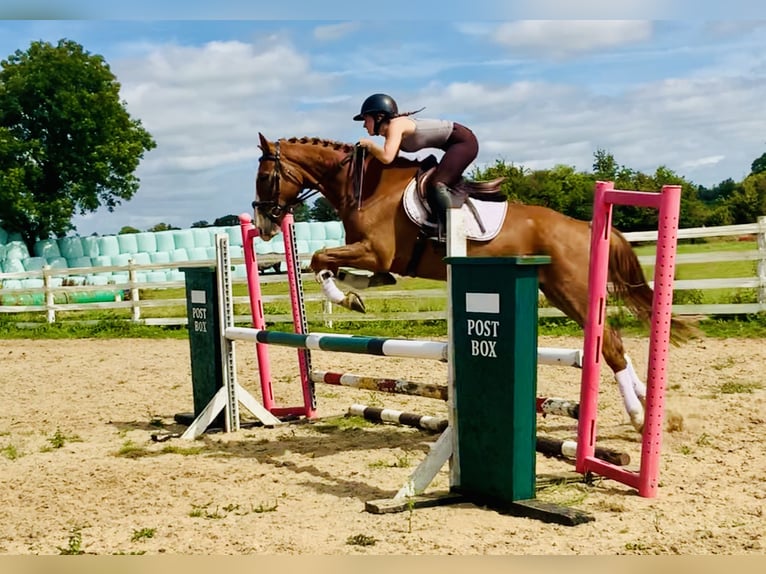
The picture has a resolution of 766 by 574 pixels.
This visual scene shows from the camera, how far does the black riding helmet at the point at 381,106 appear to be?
18.1 feet

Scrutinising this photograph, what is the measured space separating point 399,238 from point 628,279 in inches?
58.1

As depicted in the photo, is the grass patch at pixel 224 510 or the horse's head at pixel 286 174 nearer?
the grass patch at pixel 224 510

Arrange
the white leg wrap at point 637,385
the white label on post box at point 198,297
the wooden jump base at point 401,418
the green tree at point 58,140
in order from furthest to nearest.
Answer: the green tree at point 58,140 → the white label on post box at point 198,297 → the wooden jump base at point 401,418 → the white leg wrap at point 637,385

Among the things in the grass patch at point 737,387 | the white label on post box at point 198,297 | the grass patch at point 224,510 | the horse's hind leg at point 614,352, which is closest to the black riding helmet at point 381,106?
the horse's hind leg at point 614,352

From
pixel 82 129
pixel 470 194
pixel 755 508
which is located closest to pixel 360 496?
pixel 755 508

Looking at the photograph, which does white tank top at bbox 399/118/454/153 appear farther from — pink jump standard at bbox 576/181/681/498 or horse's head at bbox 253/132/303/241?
pink jump standard at bbox 576/181/681/498

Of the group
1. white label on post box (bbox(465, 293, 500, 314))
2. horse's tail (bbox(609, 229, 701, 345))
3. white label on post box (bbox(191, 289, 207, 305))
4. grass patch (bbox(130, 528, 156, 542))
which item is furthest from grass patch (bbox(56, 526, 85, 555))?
horse's tail (bbox(609, 229, 701, 345))

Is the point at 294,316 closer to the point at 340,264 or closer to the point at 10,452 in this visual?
the point at 340,264

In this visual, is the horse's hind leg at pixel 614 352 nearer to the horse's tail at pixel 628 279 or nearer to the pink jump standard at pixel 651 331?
the horse's tail at pixel 628 279

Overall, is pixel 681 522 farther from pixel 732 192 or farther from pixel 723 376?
pixel 732 192

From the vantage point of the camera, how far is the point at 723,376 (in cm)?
755

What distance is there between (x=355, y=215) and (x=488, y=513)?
2563mm

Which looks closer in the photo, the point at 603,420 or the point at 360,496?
the point at 360,496

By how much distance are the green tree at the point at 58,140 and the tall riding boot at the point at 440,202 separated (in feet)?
82.5
